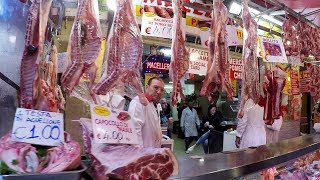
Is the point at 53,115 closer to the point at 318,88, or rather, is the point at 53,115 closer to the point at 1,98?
the point at 1,98

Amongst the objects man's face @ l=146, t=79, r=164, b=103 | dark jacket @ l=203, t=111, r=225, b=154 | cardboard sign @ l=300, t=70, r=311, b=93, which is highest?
cardboard sign @ l=300, t=70, r=311, b=93

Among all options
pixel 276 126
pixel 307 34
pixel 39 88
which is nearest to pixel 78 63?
pixel 39 88

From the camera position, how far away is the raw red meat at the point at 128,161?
5.97ft

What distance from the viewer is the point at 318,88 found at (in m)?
8.41

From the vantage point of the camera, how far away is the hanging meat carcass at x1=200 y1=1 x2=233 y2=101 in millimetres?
3627

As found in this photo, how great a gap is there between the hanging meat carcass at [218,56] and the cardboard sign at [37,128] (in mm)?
2075

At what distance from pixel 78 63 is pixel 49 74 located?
45 centimetres

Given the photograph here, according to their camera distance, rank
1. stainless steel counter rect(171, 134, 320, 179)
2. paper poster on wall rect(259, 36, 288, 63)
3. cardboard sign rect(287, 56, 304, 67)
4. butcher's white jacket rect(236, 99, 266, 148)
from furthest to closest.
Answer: butcher's white jacket rect(236, 99, 266, 148)
cardboard sign rect(287, 56, 304, 67)
paper poster on wall rect(259, 36, 288, 63)
stainless steel counter rect(171, 134, 320, 179)

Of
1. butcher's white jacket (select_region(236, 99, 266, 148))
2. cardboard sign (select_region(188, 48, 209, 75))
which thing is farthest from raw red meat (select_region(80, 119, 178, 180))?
Result: butcher's white jacket (select_region(236, 99, 266, 148))

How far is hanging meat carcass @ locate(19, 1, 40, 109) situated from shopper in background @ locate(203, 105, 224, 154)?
29.2 feet

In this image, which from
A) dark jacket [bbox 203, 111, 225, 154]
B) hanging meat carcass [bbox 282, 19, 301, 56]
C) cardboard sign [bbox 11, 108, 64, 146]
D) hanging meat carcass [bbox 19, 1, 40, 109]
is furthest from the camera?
dark jacket [bbox 203, 111, 225, 154]

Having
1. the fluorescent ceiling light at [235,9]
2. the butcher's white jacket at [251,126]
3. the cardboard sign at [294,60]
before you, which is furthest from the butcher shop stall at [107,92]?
the butcher's white jacket at [251,126]

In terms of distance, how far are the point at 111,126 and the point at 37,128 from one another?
0.41m

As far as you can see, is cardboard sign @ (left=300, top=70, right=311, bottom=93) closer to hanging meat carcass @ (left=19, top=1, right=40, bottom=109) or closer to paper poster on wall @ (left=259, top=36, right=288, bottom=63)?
paper poster on wall @ (left=259, top=36, right=288, bottom=63)
